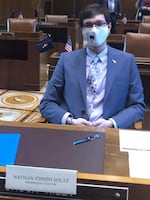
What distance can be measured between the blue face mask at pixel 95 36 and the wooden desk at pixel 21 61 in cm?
278

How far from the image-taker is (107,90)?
2.04 meters

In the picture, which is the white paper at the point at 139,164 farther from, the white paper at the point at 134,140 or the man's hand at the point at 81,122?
the man's hand at the point at 81,122

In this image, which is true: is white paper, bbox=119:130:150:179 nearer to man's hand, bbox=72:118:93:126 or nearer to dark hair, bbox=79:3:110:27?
man's hand, bbox=72:118:93:126

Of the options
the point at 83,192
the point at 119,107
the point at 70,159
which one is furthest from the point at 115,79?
the point at 83,192

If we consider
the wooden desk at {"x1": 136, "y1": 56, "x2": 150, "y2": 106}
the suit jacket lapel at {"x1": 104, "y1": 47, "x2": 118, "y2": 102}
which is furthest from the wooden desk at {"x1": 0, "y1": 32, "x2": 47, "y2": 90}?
the suit jacket lapel at {"x1": 104, "y1": 47, "x2": 118, "y2": 102}

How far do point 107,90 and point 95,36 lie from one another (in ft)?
1.04

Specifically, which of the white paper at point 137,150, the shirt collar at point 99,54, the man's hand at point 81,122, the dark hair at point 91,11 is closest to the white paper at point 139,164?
the white paper at point 137,150

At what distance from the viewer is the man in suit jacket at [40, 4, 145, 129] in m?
2.04

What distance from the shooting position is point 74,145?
1.23 meters

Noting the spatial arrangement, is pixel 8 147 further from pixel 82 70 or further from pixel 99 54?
pixel 99 54

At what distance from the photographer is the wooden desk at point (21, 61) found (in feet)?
16.2

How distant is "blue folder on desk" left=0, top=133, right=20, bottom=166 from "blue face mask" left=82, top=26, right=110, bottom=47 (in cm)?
96

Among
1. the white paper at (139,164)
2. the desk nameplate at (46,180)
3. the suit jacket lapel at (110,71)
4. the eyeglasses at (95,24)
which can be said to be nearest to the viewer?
the desk nameplate at (46,180)

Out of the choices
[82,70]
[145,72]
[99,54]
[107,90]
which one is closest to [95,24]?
[99,54]
